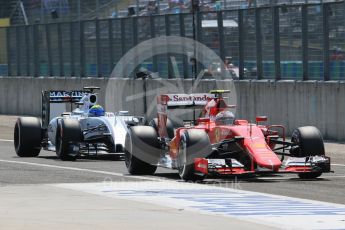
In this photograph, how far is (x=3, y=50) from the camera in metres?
46.0

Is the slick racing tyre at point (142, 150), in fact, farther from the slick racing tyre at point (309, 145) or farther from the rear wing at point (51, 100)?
the rear wing at point (51, 100)

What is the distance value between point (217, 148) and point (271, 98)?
Answer: 449 inches

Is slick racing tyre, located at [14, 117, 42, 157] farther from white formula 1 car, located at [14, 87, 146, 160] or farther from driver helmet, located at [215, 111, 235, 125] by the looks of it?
driver helmet, located at [215, 111, 235, 125]

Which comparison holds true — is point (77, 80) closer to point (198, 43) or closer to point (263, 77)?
point (198, 43)

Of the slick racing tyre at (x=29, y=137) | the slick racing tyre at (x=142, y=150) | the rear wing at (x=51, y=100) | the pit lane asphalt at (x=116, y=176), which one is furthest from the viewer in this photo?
the rear wing at (x=51, y=100)

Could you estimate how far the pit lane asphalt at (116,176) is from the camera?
673 inches

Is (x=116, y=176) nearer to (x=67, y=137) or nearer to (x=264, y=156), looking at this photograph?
(x=264, y=156)

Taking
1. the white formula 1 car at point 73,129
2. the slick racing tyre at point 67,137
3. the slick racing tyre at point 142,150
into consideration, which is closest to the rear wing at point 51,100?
the white formula 1 car at point 73,129

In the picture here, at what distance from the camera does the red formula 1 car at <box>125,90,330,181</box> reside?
60.0 ft

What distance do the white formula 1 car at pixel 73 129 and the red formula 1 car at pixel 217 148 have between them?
2.84 metres

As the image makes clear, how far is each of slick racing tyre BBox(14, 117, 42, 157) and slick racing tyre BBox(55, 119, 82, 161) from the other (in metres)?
1.28

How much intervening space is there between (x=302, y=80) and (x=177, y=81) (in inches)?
264

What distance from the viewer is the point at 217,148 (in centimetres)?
Result: 1905
